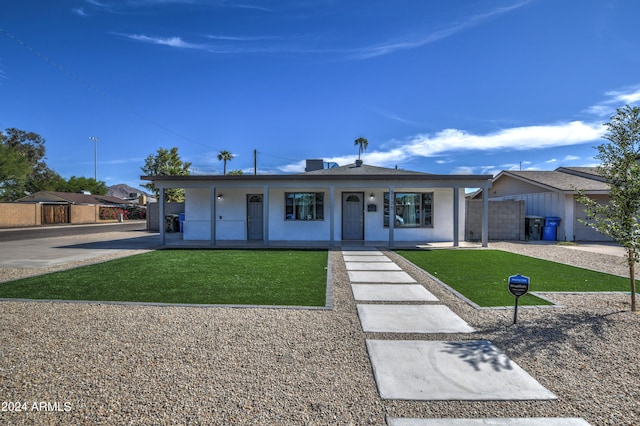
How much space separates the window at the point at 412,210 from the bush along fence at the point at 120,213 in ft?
105

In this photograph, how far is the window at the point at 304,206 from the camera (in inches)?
540

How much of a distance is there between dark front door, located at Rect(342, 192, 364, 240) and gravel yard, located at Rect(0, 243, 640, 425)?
9043 mm

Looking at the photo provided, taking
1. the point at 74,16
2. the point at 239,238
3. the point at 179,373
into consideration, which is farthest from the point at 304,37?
the point at 179,373

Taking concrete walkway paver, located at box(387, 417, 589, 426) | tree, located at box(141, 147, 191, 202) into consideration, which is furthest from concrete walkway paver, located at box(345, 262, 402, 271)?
tree, located at box(141, 147, 191, 202)

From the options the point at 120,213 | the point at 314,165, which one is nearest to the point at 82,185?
the point at 120,213

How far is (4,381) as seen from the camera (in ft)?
8.81

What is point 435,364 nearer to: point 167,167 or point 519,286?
point 519,286

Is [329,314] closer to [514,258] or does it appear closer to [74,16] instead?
[514,258]

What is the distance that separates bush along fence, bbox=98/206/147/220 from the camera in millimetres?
33250

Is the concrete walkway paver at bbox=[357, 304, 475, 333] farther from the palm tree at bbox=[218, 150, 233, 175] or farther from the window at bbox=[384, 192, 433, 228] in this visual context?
the palm tree at bbox=[218, 150, 233, 175]

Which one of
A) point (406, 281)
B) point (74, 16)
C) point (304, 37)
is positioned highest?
point (74, 16)

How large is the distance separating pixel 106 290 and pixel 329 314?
13.7ft

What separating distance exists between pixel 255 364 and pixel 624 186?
564 centimetres

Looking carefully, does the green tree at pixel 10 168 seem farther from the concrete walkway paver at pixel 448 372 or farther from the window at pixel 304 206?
the concrete walkway paver at pixel 448 372
